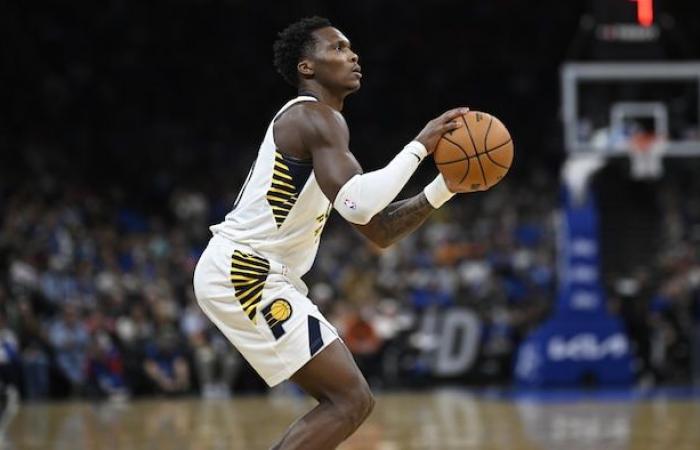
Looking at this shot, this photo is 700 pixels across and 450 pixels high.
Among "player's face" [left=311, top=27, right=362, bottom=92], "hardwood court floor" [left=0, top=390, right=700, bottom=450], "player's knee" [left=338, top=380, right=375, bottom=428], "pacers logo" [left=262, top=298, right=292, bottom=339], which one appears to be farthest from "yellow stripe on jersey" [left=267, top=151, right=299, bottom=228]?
"hardwood court floor" [left=0, top=390, right=700, bottom=450]

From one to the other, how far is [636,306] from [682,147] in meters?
2.39

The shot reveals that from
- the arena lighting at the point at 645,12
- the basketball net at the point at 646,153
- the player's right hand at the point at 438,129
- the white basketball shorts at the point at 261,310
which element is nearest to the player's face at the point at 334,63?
the player's right hand at the point at 438,129

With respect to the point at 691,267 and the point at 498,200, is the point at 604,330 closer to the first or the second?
the point at 691,267

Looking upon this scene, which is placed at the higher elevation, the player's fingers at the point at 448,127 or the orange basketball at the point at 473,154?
the player's fingers at the point at 448,127

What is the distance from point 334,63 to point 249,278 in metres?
0.93

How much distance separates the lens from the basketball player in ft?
14.9

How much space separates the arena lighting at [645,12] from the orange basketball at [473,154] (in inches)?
359

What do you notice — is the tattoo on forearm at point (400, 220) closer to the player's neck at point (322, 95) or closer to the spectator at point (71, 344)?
the player's neck at point (322, 95)

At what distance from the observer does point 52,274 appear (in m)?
14.9

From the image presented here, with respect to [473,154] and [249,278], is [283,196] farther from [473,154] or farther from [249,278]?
[473,154]

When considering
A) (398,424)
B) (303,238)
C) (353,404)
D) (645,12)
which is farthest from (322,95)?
(645,12)

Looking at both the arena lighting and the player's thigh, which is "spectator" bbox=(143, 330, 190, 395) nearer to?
the arena lighting

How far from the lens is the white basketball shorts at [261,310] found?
183 inches

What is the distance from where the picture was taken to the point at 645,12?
13.4 meters
